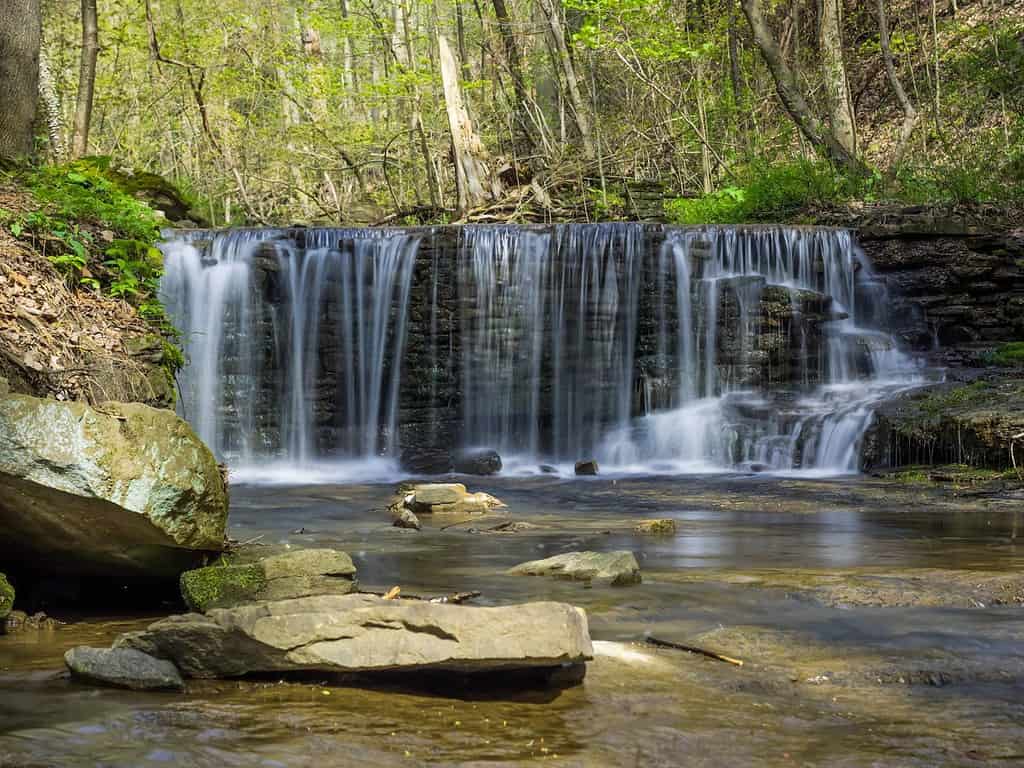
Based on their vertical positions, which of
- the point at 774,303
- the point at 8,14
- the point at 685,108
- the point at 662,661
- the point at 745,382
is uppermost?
the point at 685,108

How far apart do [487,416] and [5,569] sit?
1038 cm

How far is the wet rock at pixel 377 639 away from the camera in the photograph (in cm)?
419

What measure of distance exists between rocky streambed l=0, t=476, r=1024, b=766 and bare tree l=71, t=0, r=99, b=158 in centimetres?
969

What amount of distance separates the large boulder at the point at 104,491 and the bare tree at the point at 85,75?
11.3 m

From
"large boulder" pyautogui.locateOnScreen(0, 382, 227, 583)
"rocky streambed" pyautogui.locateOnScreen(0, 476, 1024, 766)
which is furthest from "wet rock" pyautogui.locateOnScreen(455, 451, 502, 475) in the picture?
"large boulder" pyautogui.locateOnScreen(0, 382, 227, 583)

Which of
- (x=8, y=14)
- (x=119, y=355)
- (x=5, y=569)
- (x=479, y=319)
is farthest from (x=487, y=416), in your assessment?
(x=5, y=569)

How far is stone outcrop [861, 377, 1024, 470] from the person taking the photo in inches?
450

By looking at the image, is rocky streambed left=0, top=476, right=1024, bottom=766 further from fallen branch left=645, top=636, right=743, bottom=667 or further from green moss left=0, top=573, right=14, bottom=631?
green moss left=0, top=573, right=14, bottom=631

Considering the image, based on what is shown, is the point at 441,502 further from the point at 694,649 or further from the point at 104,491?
the point at 694,649

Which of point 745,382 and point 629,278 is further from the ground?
point 629,278

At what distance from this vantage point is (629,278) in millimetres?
15906

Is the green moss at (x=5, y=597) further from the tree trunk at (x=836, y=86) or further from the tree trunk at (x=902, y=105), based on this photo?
the tree trunk at (x=836, y=86)

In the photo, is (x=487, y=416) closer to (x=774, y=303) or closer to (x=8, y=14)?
(x=774, y=303)

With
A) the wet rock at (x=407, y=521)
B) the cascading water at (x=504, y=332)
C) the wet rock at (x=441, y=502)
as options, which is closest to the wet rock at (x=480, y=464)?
the cascading water at (x=504, y=332)
